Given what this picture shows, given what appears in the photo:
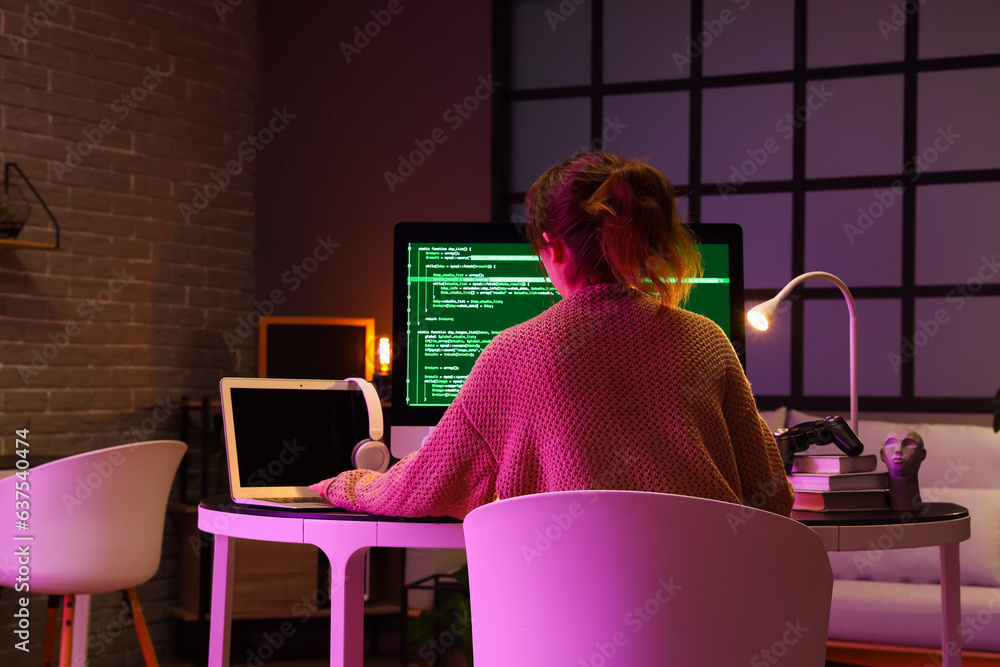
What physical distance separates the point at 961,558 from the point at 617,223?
98.0 inches

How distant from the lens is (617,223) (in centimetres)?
134

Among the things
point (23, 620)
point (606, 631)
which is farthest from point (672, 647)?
point (23, 620)

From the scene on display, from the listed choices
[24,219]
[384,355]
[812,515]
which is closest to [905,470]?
[812,515]

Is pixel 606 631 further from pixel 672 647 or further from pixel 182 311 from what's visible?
pixel 182 311

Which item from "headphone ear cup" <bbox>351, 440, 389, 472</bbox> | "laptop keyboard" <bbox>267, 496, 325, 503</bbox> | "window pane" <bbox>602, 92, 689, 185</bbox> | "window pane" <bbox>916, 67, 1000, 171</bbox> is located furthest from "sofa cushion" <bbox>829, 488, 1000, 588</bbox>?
"laptop keyboard" <bbox>267, 496, 325, 503</bbox>

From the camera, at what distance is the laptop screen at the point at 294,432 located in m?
1.84

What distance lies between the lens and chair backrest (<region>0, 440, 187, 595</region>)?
7.95ft

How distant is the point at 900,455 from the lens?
1.76 m

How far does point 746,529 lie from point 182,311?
3533mm

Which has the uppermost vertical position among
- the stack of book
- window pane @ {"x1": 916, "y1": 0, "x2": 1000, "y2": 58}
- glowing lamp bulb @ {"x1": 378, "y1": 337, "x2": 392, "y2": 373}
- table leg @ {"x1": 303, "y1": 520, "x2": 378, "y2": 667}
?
window pane @ {"x1": 916, "y1": 0, "x2": 1000, "y2": 58}

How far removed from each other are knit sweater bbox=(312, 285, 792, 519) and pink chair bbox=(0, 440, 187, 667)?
1.37 m

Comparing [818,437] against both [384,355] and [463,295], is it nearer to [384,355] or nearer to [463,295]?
[463,295]

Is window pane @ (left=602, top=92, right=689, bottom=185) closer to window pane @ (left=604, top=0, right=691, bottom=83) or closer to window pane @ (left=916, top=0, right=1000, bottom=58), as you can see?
window pane @ (left=604, top=0, right=691, bottom=83)

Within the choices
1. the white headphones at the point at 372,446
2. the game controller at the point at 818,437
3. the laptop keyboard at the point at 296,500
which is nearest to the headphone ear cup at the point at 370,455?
the white headphones at the point at 372,446
